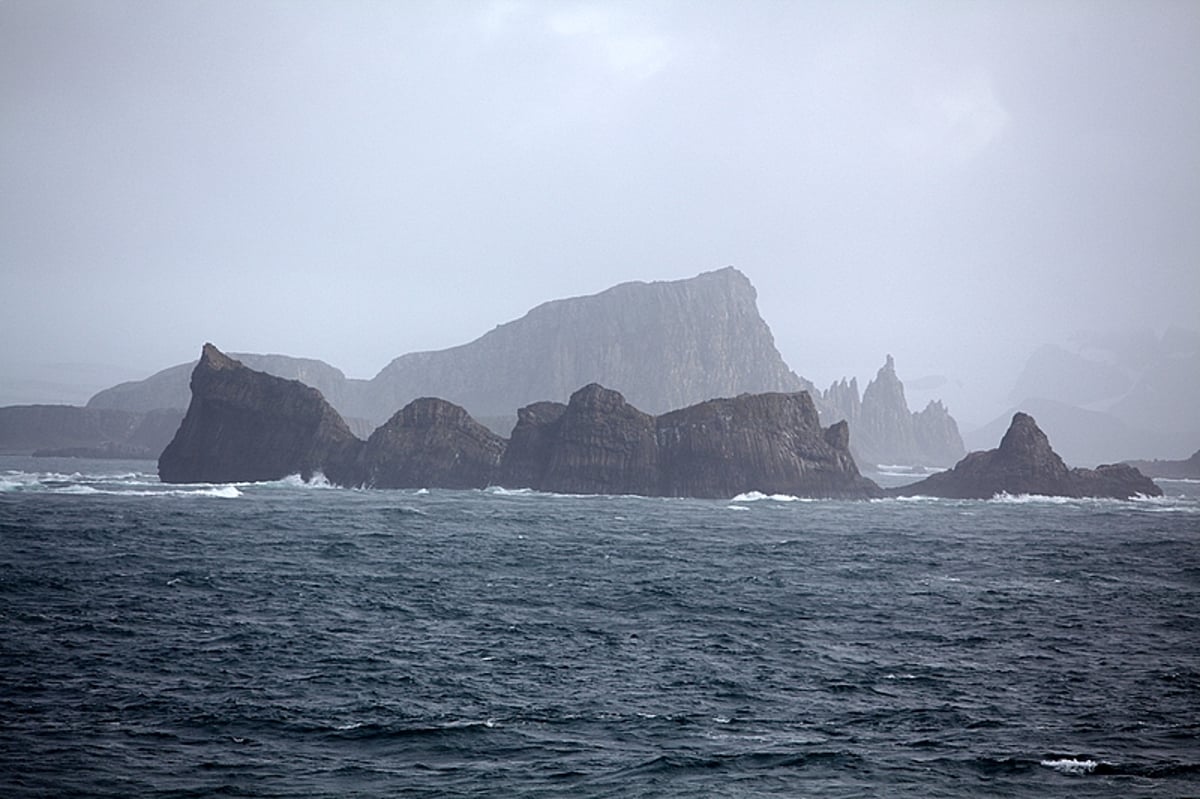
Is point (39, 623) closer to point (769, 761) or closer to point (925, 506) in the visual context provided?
point (769, 761)

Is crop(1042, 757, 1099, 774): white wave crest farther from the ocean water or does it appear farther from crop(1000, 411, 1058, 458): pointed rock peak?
crop(1000, 411, 1058, 458): pointed rock peak

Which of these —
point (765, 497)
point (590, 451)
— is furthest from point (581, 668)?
point (590, 451)

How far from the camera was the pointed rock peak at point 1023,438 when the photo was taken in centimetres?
15588

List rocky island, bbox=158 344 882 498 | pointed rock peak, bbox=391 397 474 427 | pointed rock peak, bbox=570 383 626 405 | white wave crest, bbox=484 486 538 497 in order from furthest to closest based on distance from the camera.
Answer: pointed rock peak, bbox=391 397 474 427 → pointed rock peak, bbox=570 383 626 405 → rocky island, bbox=158 344 882 498 → white wave crest, bbox=484 486 538 497

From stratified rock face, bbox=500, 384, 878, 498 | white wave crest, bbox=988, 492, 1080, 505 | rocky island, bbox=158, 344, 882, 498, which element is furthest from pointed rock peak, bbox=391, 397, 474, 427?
white wave crest, bbox=988, 492, 1080, 505

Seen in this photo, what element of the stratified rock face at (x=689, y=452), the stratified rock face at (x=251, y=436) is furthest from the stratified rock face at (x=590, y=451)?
the stratified rock face at (x=251, y=436)

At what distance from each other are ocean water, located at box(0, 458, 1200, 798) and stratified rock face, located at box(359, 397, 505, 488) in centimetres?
7970

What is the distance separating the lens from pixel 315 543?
247 feet

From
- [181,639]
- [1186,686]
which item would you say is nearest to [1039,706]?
[1186,686]

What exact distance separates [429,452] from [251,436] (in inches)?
1242

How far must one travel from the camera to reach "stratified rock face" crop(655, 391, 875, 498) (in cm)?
15288

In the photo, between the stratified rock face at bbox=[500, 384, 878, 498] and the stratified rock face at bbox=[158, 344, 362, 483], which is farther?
the stratified rock face at bbox=[158, 344, 362, 483]

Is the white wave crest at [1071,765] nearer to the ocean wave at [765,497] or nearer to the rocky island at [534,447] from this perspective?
the ocean wave at [765,497]

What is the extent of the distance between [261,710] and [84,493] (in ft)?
322
